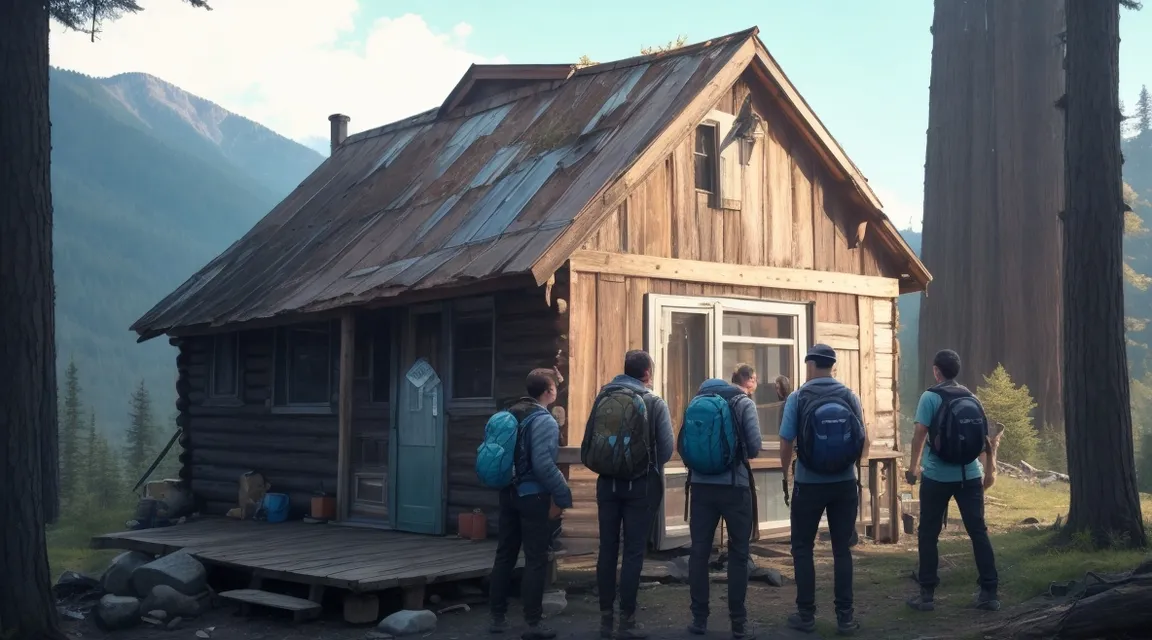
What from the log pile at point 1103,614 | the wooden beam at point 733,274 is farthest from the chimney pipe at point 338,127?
the log pile at point 1103,614

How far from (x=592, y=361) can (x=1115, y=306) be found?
5297mm

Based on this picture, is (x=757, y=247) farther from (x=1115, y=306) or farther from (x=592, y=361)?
(x=1115, y=306)

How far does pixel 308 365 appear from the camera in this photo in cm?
1520

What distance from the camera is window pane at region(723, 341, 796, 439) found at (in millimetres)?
12812

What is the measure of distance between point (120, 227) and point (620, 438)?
408 ft

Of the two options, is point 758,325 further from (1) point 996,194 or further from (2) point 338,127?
(1) point 996,194

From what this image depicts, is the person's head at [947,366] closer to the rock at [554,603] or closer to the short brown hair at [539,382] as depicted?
the short brown hair at [539,382]

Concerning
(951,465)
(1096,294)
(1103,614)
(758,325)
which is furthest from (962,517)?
(758,325)

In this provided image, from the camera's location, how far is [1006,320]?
28.0 m

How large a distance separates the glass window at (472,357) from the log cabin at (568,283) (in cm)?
3

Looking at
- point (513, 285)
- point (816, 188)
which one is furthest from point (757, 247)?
point (513, 285)

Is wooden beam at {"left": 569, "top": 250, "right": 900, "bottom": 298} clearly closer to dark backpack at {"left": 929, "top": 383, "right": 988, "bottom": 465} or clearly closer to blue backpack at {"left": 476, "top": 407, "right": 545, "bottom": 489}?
blue backpack at {"left": 476, "top": 407, "right": 545, "bottom": 489}

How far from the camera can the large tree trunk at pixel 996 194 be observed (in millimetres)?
27453

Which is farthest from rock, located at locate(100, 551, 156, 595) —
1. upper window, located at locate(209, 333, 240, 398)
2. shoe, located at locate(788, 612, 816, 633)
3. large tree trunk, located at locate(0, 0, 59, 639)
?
shoe, located at locate(788, 612, 816, 633)
